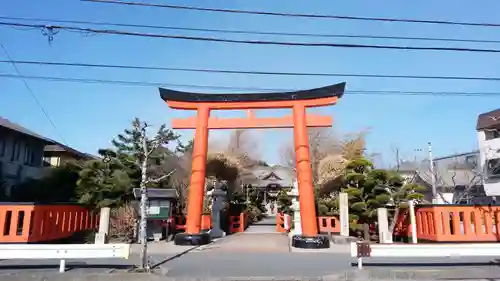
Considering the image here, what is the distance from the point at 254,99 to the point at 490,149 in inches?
1226

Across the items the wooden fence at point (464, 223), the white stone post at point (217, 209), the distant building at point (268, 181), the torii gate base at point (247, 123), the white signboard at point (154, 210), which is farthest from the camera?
the distant building at point (268, 181)

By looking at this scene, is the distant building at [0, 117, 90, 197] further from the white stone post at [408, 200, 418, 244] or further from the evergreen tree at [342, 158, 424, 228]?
the white stone post at [408, 200, 418, 244]

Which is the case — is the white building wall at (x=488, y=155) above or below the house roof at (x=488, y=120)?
below

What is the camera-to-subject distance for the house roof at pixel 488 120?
115ft

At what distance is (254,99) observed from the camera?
15414 millimetres

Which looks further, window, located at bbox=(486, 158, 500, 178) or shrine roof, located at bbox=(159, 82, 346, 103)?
window, located at bbox=(486, 158, 500, 178)

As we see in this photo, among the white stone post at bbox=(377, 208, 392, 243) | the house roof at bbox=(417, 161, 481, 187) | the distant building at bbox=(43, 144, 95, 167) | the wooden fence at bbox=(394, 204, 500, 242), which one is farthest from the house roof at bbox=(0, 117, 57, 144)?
the house roof at bbox=(417, 161, 481, 187)

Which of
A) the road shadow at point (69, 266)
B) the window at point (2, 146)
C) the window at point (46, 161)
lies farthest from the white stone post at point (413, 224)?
the window at point (46, 161)

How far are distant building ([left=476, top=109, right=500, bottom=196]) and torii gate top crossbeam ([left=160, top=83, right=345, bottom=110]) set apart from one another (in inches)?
1111

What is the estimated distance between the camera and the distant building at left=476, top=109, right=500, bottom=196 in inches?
1359

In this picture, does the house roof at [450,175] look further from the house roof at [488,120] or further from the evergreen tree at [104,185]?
the evergreen tree at [104,185]

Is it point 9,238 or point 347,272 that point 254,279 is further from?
point 9,238

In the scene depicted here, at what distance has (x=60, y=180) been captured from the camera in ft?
76.0

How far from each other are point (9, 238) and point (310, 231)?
1051 centimetres
